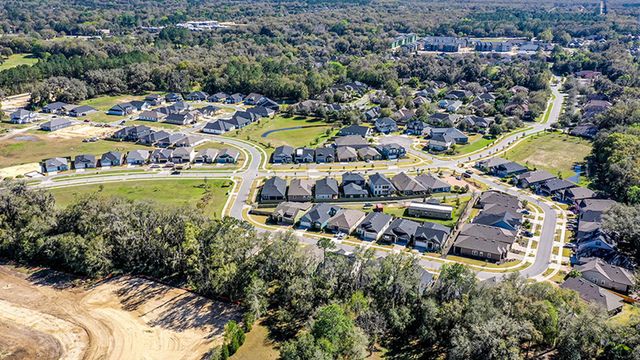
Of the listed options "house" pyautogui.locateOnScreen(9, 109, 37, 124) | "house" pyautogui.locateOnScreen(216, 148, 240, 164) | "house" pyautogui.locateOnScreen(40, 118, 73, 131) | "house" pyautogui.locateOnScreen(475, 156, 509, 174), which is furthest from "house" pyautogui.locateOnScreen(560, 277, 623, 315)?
"house" pyautogui.locateOnScreen(9, 109, 37, 124)

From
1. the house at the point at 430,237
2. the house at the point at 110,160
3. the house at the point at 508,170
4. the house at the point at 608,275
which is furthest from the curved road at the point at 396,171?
the house at the point at 110,160

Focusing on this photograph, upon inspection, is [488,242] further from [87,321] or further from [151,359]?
[87,321]

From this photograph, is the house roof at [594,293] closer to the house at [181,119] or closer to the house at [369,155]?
the house at [369,155]

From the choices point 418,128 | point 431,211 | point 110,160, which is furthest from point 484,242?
point 110,160

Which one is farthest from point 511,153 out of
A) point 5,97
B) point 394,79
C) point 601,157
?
point 5,97

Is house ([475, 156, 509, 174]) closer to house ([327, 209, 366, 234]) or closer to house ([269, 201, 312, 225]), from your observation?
house ([327, 209, 366, 234])

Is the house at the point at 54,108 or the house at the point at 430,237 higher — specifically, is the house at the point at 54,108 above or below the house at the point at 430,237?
above

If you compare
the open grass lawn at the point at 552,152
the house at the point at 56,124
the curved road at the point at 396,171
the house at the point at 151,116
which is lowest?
the open grass lawn at the point at 552,152

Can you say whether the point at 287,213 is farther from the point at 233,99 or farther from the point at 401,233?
the point at 233,99
